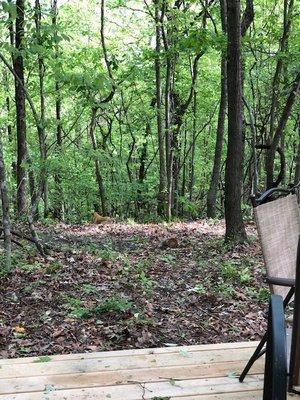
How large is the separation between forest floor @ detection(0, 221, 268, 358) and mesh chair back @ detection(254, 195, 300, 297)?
161 cm

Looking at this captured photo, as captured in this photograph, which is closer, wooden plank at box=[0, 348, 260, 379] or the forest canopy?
wooden plank at box=[0, 348, 260, 379]

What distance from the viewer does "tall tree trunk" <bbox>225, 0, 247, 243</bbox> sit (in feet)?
25.7

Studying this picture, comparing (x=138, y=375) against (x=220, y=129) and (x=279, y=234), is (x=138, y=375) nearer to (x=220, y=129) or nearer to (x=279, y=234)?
(x=279, y=234)

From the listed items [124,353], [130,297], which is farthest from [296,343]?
[130,297]

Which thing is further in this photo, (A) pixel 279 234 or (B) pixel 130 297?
(B) pixel 130 297

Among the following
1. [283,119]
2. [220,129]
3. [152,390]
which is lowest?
[152,390]

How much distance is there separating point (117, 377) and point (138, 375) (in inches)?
5.6

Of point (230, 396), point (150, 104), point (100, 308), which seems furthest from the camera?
point (150, 104)

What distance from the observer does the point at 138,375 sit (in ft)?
10.9

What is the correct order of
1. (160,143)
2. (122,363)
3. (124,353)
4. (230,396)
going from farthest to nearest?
1. (160,143)
2. (124,353)
3. (122,363)
4. (230,396)

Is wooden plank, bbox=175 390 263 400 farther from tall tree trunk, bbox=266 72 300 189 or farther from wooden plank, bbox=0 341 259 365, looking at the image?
tall tree trunk, bbox=266 72 300 189

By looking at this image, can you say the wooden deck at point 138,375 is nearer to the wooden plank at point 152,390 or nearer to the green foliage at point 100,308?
the wooden plank at point 152,390

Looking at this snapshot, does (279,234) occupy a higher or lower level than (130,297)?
higher

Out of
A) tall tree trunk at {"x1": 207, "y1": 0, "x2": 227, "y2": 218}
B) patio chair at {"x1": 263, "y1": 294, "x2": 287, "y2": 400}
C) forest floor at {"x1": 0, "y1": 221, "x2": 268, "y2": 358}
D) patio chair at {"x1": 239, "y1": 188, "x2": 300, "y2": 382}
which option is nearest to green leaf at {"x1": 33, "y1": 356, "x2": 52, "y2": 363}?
forest floor at {"x1": 0, "y1": 221, "x2": 268, "y2": 358}
